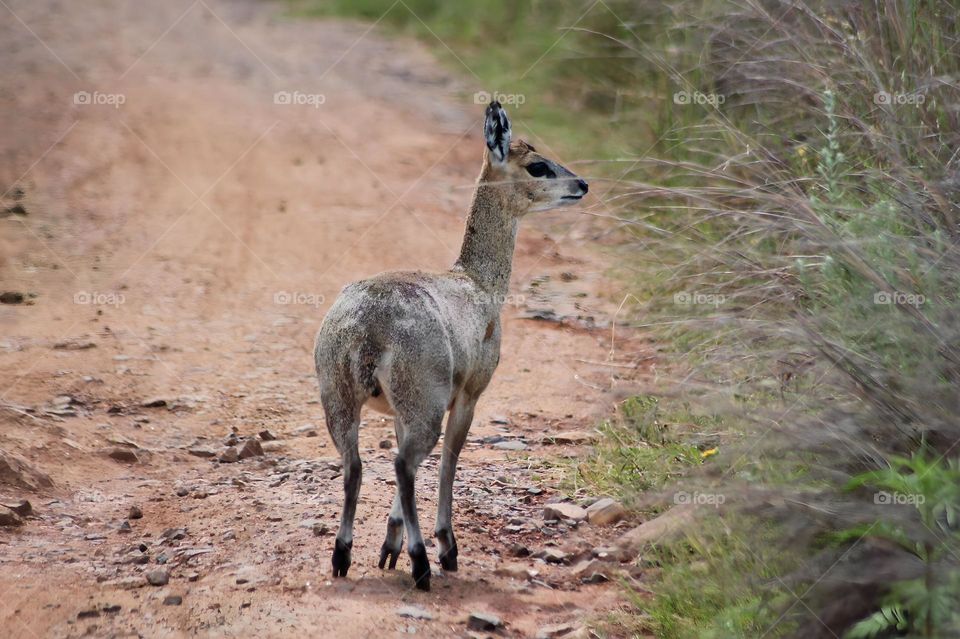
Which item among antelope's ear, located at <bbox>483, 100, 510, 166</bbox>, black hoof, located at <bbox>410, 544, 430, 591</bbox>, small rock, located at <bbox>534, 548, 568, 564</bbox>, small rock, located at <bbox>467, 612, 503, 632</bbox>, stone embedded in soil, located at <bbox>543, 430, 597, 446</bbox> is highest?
antelope's ear, located at <bbox>483, 100, 510, 166</bbox>

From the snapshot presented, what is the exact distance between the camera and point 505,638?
545 centimetres

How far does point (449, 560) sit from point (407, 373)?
1095mm

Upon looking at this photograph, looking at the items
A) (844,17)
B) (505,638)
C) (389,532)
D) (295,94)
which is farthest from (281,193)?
(505,638)

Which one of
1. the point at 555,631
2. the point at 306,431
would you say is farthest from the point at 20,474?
the point at 555,631

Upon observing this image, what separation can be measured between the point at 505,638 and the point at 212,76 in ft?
41.0

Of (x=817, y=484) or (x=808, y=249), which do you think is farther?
(x=808, y=249)

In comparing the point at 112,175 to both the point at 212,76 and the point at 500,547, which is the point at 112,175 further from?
the point at 500,547

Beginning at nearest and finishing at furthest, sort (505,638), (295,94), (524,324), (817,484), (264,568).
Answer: (817,484), (505,638), (264,568), (524,324), (295,94)

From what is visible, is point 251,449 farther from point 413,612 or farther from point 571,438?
point 413,612

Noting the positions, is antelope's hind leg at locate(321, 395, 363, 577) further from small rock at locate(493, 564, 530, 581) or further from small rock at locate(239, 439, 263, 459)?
small rock at locate(239, 439, 263, 459)

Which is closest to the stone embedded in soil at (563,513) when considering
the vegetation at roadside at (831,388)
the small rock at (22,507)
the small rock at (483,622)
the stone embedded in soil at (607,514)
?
the stone embedded in soil at (607,514)

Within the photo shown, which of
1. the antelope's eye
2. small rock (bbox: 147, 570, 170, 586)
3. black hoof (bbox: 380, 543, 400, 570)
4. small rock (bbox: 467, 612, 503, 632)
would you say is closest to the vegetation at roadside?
small rock (bbox: 467, 612, 503, 632)

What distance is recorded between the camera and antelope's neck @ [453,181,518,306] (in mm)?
6801

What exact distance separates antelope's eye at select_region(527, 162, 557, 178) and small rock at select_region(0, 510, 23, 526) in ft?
11.0
